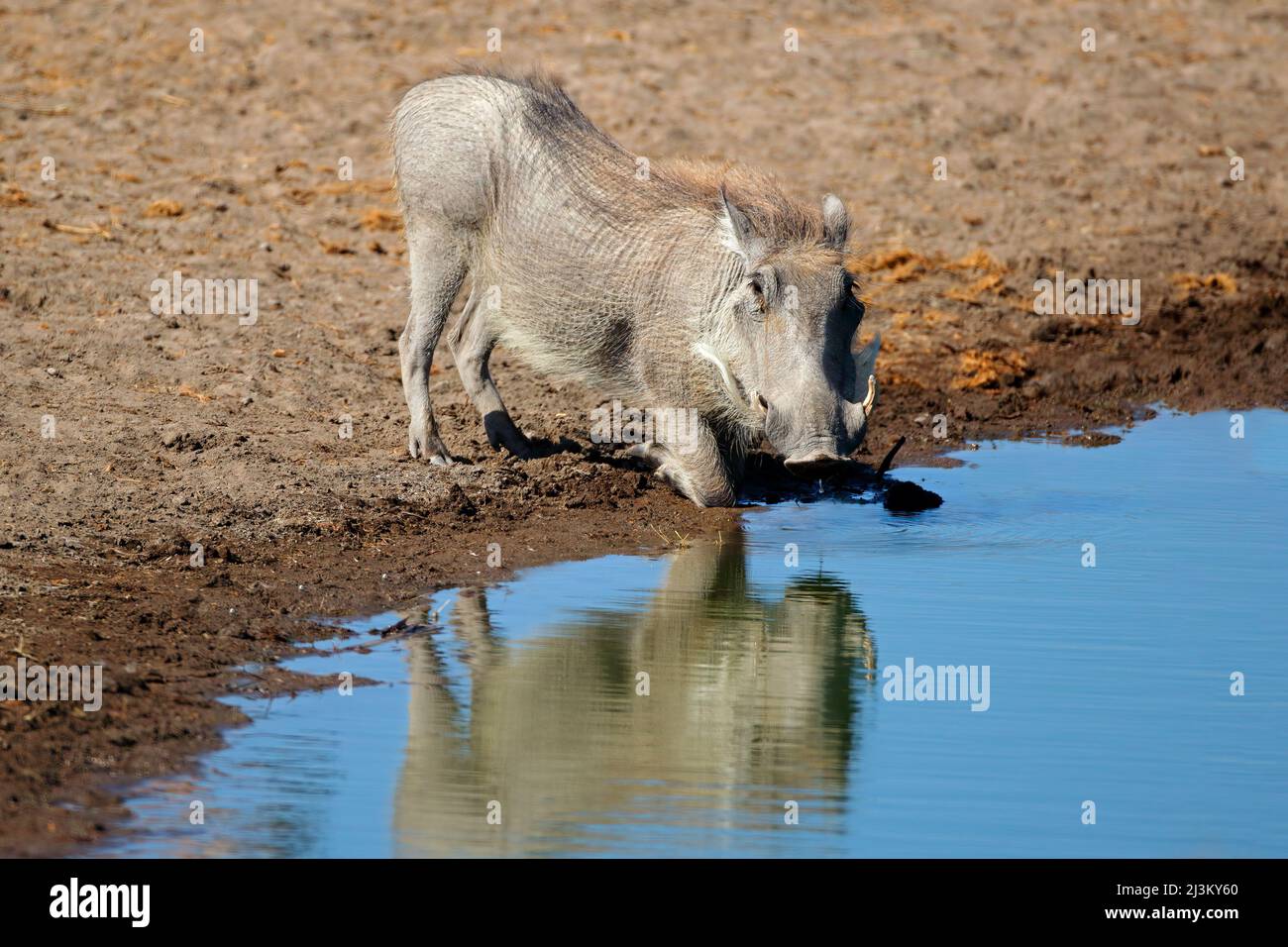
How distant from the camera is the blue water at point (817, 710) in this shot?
4355mm

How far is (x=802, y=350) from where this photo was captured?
23.1 feet

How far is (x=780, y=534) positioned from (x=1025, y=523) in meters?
0.97

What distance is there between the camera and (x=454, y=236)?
8.25m

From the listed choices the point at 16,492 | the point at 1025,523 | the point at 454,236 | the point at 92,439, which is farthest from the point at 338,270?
the point at 1025,523

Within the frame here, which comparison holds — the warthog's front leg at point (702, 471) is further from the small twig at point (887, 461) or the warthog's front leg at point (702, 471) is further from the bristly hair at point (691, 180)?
the bristly hair at point (691, 180)

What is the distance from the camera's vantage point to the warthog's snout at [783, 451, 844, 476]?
22.5 ft

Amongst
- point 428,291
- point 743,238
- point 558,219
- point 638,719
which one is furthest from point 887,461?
point 638,719

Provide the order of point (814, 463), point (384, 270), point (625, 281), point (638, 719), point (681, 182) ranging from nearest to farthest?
point (638, 719) < point (814, 463) < point (625, 281) < point (681, 182) < point (384, 270)

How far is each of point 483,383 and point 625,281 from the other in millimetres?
979

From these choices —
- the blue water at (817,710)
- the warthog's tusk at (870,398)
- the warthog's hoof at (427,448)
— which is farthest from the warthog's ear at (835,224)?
the warthog's hoof at (427,448)

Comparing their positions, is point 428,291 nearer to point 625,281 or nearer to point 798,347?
point 625,281

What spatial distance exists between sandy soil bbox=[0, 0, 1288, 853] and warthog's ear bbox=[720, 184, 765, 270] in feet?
3.54

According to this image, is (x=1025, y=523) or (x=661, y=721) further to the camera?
(x=1025, y=523)
